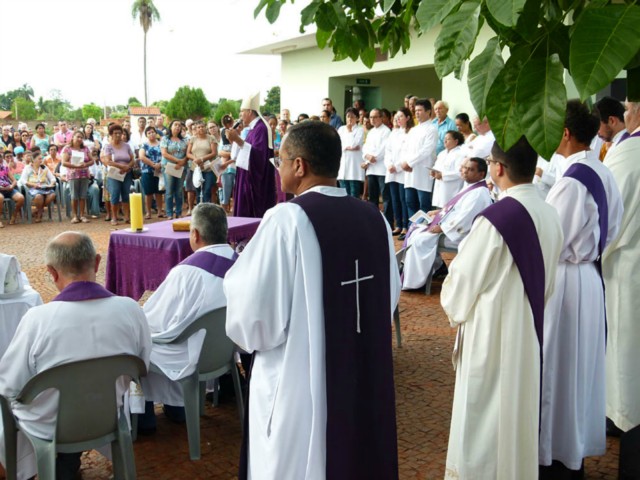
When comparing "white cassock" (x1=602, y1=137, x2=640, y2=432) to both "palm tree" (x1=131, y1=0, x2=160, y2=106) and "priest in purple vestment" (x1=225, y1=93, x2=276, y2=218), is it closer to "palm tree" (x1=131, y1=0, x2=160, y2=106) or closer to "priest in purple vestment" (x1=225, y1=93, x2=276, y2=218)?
"priest in purple vestment" (x1=225, y1=93, x2=276, y2=218)

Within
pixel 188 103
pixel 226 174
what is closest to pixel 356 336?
pixel 226 174

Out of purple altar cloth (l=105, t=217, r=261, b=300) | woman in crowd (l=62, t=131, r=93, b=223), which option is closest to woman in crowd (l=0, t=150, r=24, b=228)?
woman in crowd (l=62, t=131, r=93, b=223)

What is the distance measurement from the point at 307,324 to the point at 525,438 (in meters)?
1.28

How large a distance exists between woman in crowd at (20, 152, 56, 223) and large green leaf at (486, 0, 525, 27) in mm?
14125

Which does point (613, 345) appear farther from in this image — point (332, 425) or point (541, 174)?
point (541, 174)

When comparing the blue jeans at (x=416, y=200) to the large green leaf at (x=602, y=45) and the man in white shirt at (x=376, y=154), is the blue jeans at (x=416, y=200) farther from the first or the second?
the large green leaf at (x=602, y=45)

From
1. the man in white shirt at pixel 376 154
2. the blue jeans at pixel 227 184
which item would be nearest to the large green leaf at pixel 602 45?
the man in white shirt at pixel 376 154

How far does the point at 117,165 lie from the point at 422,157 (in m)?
5.87

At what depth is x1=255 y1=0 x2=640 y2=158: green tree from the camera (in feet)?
3.57

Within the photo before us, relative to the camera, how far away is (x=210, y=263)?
4.03 meters

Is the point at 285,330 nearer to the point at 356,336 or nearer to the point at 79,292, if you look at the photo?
the point at 356,336

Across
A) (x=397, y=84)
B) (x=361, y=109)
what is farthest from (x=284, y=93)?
(x=361, y=109)

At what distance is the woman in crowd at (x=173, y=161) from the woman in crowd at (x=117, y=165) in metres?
0.66

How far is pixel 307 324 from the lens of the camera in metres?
2.60
